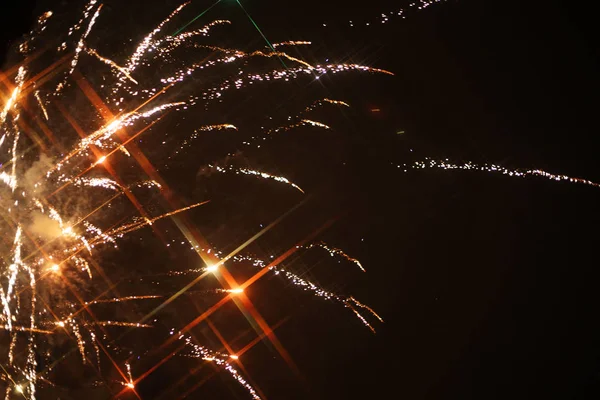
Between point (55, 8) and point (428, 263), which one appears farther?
point (55, 8)

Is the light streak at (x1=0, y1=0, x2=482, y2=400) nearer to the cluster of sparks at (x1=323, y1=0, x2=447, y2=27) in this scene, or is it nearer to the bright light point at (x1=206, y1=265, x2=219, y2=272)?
the bright light point at (x1=206, y1=265, x2=219, y2=272)

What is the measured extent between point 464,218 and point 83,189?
1213 mm

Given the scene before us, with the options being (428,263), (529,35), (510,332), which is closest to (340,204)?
(428,263)

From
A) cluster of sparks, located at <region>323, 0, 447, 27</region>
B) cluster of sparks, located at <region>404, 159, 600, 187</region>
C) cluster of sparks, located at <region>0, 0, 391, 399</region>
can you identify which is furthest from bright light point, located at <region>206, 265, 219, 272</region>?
cluster of sparks, located at <region>323, 0, 447, 27</region>

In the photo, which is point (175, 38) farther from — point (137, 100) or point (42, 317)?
point (42, 317)

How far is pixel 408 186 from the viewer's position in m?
0.97

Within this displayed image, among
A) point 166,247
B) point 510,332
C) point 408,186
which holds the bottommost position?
point 510,332

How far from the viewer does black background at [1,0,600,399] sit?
38.1 inches

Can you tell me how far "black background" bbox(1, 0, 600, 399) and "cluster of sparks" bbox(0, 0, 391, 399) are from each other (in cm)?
9

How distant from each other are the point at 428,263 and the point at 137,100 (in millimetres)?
1065

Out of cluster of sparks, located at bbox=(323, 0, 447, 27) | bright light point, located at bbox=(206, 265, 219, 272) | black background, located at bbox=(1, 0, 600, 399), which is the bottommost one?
black background, located at bbox=(1, 0, 600, 399)

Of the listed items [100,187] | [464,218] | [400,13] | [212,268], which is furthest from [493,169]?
[100,187]

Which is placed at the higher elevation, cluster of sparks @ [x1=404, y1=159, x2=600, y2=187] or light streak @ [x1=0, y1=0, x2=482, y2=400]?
light streak @ [x1=0, y1=0, x2=482, y2=400]

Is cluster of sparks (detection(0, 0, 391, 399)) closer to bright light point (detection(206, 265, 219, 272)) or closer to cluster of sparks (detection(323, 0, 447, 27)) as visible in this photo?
bright light point (detection(206, 265, 219, 272))
